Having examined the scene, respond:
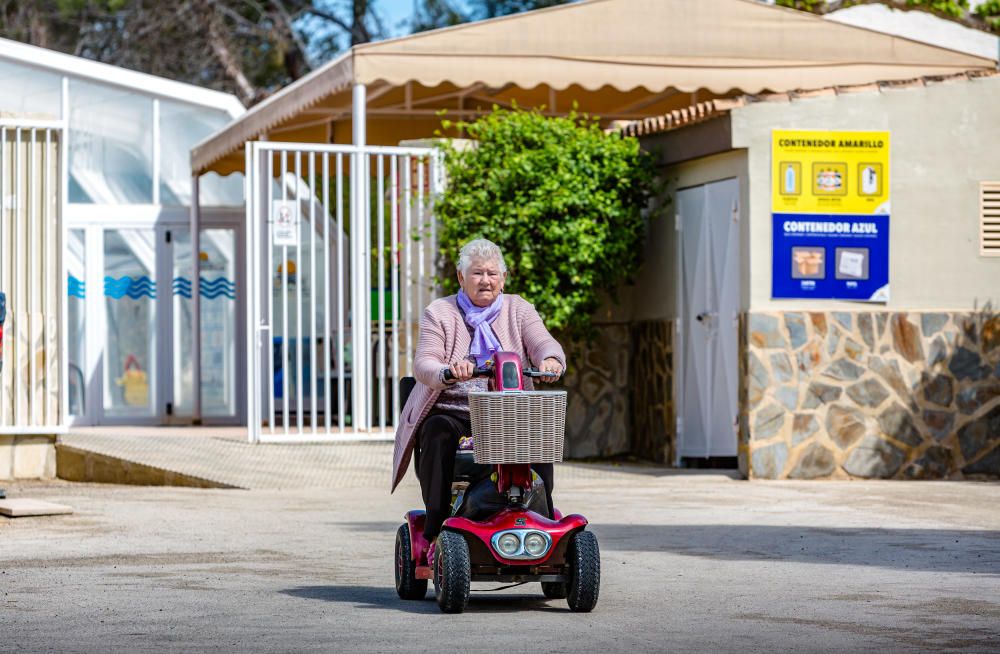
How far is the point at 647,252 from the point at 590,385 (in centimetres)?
128

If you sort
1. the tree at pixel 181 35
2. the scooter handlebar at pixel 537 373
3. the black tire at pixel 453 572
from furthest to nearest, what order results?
the tree at pixel 181 35
the scooter handlebar at pixel 537 373
the black tire at pixel 453 572

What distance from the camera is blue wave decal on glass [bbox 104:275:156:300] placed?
19.2 meters

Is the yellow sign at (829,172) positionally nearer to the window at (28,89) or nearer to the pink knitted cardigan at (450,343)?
the pink knitted cardigan at (450,343)

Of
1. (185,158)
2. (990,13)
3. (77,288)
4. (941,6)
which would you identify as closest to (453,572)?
(77,288)

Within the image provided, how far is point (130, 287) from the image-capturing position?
63.3 feet

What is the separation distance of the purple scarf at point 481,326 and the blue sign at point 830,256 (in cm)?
669

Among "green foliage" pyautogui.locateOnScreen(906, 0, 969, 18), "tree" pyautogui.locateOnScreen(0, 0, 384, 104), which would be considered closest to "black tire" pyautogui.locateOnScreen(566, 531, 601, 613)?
"green foliage" pyautogui.locateOnScreen(906, 0, 969, 18)

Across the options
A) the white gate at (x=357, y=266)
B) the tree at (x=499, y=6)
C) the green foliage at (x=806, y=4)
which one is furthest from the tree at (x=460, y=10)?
the white gate at (x=357, y=266)

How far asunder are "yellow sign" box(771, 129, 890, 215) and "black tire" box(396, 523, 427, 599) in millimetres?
7035

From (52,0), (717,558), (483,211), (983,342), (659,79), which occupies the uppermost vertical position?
(52,0)

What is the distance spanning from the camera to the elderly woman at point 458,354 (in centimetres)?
730

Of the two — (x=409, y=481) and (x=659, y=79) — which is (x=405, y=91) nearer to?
(x=659, y=79)

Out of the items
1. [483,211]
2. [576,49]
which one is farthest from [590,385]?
[576,49]

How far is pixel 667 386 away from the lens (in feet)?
51.2
